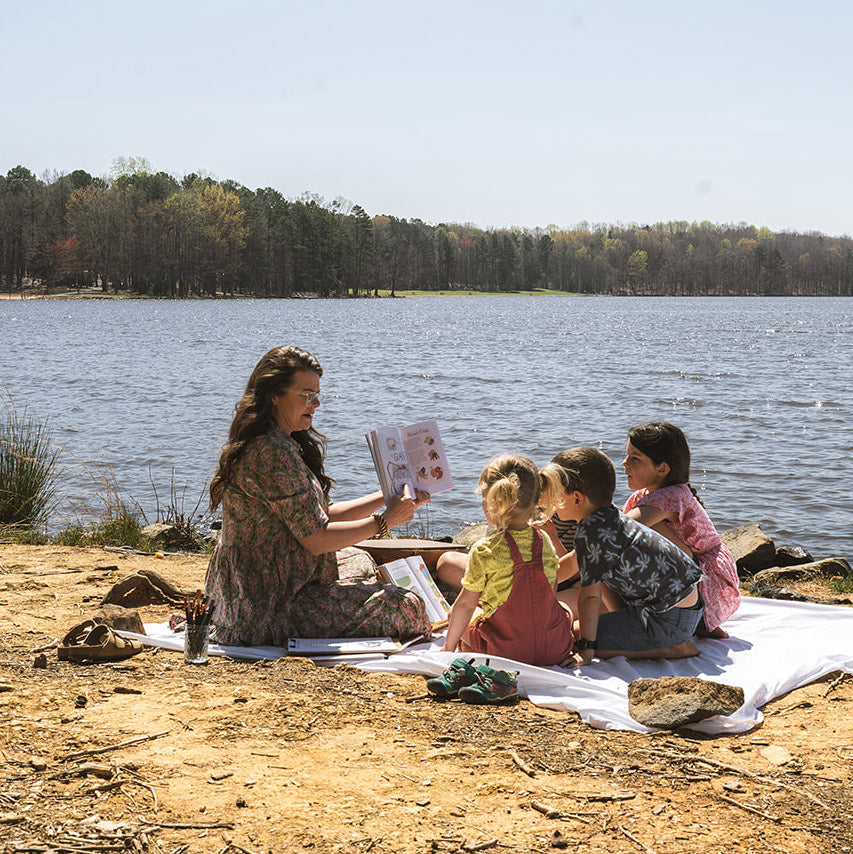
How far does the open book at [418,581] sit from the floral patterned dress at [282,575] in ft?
0.89

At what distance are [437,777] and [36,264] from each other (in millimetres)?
Answer: 95515

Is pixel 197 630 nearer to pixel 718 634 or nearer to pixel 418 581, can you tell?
pixel 418 581

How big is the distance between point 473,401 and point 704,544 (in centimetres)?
1905

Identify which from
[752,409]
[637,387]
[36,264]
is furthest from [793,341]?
[36,264]

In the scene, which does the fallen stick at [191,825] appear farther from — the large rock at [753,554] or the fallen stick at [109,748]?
the large rock at [753,554]

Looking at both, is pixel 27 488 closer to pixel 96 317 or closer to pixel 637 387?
pixel 637 387

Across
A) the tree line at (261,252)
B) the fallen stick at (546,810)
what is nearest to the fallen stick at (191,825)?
the fallen stick at (546,810)

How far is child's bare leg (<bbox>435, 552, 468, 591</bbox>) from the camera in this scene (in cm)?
580

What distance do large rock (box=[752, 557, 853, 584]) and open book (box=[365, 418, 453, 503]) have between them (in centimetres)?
413

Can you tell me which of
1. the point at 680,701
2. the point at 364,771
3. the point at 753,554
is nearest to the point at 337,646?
the point at 364,771

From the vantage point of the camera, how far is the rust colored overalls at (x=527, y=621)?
4699mm

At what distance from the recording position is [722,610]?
5.41m

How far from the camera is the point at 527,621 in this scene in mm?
4730

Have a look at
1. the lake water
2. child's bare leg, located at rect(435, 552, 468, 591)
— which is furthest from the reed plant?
child's bare leg, located at rect(435, 552, 468, 591)
